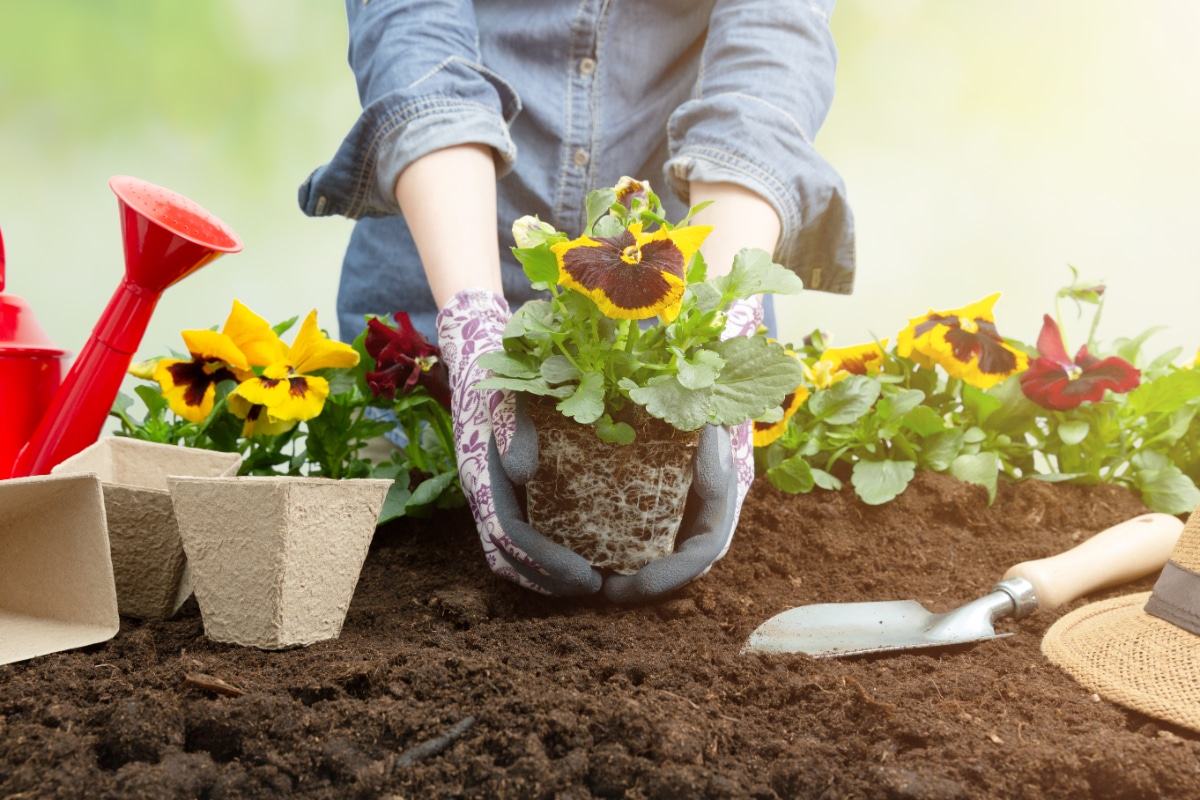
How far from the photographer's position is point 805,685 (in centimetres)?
58

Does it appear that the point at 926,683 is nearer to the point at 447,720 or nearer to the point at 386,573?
the point at 447,720

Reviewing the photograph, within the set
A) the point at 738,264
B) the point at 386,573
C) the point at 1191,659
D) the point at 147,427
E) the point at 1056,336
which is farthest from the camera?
the point at 1056,336

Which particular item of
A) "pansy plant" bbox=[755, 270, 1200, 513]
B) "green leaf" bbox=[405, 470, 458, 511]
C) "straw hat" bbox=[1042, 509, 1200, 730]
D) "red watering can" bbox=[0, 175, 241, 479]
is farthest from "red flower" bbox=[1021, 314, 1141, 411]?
"red watering can" bbox=[0, 175, 241, 479]

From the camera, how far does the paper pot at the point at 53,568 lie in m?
0.61

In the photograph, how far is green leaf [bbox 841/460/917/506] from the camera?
102cm

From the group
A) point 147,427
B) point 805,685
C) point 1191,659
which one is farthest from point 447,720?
point 147,427

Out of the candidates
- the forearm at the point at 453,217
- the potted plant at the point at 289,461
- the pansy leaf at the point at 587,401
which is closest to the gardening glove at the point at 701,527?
the pansy leaf at the point at 587,401

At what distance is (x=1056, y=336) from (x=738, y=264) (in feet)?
2.19

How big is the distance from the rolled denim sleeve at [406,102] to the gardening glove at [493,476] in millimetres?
263

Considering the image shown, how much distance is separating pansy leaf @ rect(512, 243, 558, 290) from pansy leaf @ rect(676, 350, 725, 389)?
0.13 metres

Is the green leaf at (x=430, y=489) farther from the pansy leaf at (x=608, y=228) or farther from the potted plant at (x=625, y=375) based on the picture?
the pansy leaf at (x=608, y=228)

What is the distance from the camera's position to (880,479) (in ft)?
3.42

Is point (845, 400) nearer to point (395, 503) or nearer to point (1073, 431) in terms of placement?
point (1073, 431)

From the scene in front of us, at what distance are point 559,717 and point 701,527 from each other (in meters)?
0.29
